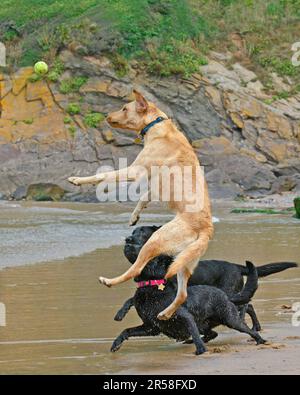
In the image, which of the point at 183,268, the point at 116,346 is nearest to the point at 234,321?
the point at 183,268

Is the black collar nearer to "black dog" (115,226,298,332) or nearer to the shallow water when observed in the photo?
"black dog" (115,226,298,332)

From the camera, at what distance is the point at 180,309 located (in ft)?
25.6

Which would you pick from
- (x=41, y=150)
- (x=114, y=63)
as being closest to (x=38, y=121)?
(x=41, y=150)

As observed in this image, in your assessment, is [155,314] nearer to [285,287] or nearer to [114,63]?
[285,287]

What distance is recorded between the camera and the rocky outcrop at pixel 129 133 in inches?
1218

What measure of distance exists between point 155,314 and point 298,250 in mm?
6773

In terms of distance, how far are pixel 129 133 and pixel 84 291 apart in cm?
2217

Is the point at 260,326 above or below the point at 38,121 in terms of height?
above

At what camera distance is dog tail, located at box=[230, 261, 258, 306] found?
828cm

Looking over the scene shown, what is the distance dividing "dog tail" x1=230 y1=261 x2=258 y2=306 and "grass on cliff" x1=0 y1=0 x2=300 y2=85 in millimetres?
25929

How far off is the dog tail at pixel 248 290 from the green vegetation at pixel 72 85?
994 inches

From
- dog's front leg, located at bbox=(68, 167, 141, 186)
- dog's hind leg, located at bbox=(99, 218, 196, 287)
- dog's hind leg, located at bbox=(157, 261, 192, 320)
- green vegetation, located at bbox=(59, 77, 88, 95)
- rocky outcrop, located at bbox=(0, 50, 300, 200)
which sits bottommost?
rocky outcrop, located at bbox=(0, 50, 300, 200)

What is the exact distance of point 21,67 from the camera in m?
33.6

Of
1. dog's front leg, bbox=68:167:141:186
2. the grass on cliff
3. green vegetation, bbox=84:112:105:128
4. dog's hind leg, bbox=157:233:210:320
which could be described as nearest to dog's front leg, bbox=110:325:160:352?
dog's hind leg, bbox=157:233:210:320
